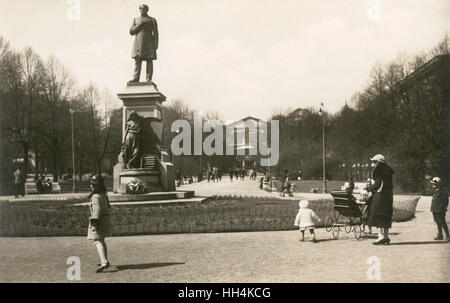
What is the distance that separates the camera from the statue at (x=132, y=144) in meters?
20.7

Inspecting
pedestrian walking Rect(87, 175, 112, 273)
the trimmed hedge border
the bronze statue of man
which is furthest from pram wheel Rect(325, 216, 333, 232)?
the bronze statue of man

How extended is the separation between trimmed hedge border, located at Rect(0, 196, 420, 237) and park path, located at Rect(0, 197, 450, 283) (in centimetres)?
70

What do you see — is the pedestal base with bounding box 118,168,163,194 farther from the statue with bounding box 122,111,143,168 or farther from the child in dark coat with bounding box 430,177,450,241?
the child in dark coat with bounding box 430,177,450,241

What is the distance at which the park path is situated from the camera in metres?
8.26

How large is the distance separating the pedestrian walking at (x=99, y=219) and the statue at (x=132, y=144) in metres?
11.3

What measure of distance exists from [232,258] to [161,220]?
6.01 m

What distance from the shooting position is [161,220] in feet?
50.7

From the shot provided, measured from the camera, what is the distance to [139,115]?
69.6 ft

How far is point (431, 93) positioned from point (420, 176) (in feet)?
18.1

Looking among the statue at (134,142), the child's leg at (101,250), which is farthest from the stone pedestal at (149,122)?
the child's leg at (101,250)

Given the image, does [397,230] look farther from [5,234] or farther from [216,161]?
[216,161]

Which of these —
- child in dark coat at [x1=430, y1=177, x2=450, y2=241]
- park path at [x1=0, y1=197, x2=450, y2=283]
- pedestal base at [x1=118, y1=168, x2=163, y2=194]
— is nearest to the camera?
park path at [x1=0, y1=197, x2=450, y2=283]

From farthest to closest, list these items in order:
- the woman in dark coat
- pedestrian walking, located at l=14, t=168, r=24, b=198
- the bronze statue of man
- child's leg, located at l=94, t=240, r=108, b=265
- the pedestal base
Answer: pedestrian walking, located at l=14, t=168, r=24, b=198, the bronze statue of man, the pedestal base, the woman in dark coat, child's leg, located at l=94, t=240, r=108, b=265
